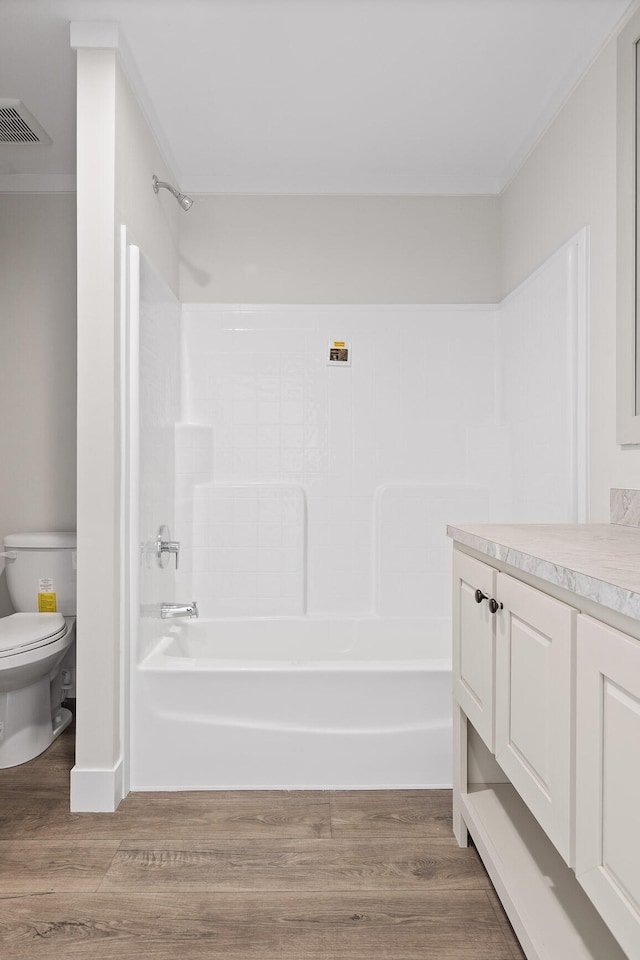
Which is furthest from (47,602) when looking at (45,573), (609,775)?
(609,775)

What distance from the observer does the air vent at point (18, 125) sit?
2498mm

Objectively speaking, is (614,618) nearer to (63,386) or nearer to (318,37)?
(318,37)

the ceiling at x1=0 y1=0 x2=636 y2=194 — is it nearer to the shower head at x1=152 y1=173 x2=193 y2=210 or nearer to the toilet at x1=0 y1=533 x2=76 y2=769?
the shower head at x1=152 y1=173 x2=193 y2=210

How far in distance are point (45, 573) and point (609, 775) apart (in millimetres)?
2556

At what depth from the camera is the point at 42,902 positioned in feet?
5.46

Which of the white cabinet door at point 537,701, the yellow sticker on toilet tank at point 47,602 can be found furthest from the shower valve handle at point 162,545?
the white cabinet door at point 537,701

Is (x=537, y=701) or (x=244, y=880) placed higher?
(x=537, y=701)

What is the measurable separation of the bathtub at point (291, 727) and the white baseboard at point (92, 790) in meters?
0.16

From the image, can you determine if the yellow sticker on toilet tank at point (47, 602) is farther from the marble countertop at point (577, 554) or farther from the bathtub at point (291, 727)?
the marble countertop at point (577, 554)

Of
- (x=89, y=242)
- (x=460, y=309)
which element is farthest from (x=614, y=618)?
(x=460, y=309)

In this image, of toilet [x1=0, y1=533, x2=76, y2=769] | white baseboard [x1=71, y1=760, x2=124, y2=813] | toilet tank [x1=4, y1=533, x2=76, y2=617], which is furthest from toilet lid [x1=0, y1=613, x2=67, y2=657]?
white baseboard [x1=71, y1=760, x2=124, y2=813]

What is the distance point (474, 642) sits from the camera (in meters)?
1.65

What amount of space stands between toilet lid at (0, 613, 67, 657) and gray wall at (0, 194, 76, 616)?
21.2 inches

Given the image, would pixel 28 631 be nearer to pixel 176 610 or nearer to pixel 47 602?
pixel 47 602
